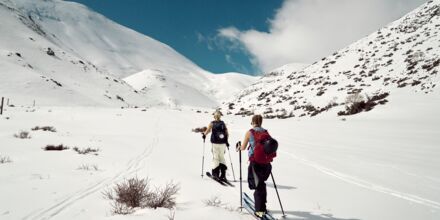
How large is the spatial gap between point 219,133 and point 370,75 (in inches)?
1336

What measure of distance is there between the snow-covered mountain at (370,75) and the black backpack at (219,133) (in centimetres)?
1928

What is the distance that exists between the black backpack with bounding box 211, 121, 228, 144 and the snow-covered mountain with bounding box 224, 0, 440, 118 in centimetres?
1928

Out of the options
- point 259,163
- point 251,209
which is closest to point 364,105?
point 251,209

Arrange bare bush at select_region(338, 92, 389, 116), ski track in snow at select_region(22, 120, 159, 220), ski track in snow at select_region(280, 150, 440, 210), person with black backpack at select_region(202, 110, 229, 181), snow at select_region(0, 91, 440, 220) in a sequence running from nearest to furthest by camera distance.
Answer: ski track in snow at select_region(22, 120, 159, 220) → snow at select_region(0, 91, 440, 220) → ski track in snow at select_region(280, 150, 440, 210) → person with black backpack at select_region(202, 110, 229, 181) → bare bush at select_region(338, 92, 389, 116)

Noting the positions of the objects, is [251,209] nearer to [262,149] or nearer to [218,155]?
[262,149]

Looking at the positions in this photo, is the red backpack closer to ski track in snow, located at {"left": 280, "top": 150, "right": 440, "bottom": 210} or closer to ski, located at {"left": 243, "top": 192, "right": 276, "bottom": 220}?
ski, located at {"left": 243, "top": 192, "right": 276, "bottom": 220}

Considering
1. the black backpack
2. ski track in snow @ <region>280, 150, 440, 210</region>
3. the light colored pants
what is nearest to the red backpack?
the black backpack

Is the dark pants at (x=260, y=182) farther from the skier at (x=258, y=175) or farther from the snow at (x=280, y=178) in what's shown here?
the snow at (x=280, y=178)

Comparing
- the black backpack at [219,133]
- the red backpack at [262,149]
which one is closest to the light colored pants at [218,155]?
the black backpack at [219,133]

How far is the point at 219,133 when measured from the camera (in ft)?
30.1

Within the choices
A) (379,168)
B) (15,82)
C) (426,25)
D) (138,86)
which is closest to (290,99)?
(426,25)

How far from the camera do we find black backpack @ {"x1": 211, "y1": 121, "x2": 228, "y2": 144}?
9156 millimetres

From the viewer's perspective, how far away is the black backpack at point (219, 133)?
360 inches

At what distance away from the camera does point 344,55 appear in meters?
53.0
